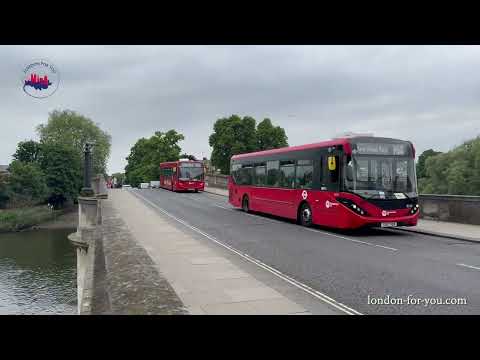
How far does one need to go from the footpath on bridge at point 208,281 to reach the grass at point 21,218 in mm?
60725

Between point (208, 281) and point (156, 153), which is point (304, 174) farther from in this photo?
point (156, 153)

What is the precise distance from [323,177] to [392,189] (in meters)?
2.30

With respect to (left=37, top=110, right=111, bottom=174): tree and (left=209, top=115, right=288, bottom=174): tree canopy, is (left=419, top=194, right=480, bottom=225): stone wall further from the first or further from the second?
(left=37, top=110, right=111, bottom=174): tree

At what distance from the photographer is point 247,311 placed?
5715 mm

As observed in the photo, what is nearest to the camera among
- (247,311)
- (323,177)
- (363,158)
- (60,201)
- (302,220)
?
(247,311)

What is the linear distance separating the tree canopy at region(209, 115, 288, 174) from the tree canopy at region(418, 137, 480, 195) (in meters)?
28.6

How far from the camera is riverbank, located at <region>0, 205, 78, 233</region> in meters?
65.4

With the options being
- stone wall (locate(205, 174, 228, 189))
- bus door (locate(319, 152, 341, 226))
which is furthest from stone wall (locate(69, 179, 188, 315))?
stone wall (locate(205, 174, 228, 189))

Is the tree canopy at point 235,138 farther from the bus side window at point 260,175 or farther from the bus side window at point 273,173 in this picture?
the bus side window at point 273,173

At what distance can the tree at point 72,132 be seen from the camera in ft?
282

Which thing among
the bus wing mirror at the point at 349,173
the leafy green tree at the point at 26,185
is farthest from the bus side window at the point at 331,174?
the leafy green tree at the point at 26,185

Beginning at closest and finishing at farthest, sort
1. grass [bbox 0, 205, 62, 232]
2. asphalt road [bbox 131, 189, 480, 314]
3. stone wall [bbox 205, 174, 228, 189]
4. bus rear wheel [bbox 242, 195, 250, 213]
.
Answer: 1. asphalt road [bbox 131, 189, 480, 314]
2. bus rear wheel [bbox 242, 195, 250, 213]
3. stone wall [bbox 205, 174, 228, 189]
4. grass [bbox 0, 205, 62, 232]

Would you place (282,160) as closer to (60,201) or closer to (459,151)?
(459,151)
